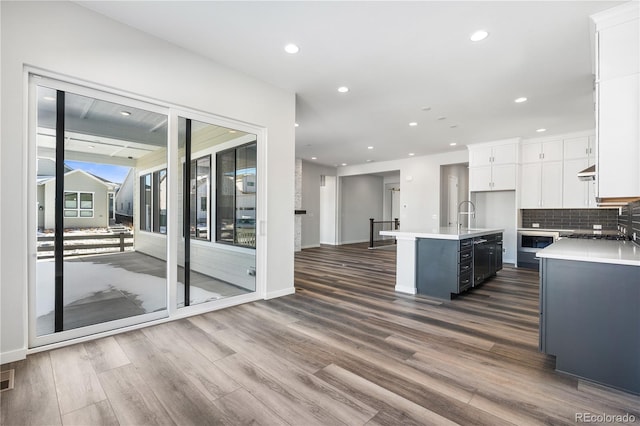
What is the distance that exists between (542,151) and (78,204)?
8.06 m

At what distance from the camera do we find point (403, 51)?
313cm

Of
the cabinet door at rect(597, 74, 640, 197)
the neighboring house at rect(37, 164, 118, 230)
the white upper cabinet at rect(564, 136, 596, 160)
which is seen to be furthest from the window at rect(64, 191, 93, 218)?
the white upper cabinet at rect(564, 136, 596, 160)

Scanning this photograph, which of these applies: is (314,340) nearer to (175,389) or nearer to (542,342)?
(175,389)

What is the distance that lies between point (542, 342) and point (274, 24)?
3.47 m

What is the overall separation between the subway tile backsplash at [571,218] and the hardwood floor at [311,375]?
415cm

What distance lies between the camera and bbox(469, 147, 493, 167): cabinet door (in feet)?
22.6

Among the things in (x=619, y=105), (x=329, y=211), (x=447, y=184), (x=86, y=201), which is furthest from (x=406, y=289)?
(x=329, y=211)

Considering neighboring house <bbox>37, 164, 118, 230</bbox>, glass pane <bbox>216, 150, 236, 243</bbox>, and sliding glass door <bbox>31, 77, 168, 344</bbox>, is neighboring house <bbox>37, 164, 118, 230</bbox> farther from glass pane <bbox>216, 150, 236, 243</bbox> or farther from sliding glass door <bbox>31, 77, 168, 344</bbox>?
glass pane <bbox>216, 150, 236, 243</bbox>

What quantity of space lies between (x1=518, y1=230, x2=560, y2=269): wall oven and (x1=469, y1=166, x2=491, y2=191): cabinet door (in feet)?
4.10

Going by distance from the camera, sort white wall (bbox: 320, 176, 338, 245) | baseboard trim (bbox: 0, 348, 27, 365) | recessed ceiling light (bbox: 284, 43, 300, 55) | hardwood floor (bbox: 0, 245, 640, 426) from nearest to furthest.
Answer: hardwood floor (bbox: 0, 245, 640, 426) < baseboard trim (bbox: 0, 348, 27, 365) < recessed ceiling light (bbox: 284, 43, 300, 55) < white wall (bbox: 320, 176, 338, 245)

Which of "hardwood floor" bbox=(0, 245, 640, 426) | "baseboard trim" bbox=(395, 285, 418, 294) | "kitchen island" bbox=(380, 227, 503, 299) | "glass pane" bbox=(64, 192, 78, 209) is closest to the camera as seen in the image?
"hardwood floor" bbox=(0, 245, 640, 426)

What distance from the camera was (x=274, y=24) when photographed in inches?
107

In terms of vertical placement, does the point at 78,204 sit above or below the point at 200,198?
below

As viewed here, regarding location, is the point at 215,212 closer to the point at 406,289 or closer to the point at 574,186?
the point at 406,289
